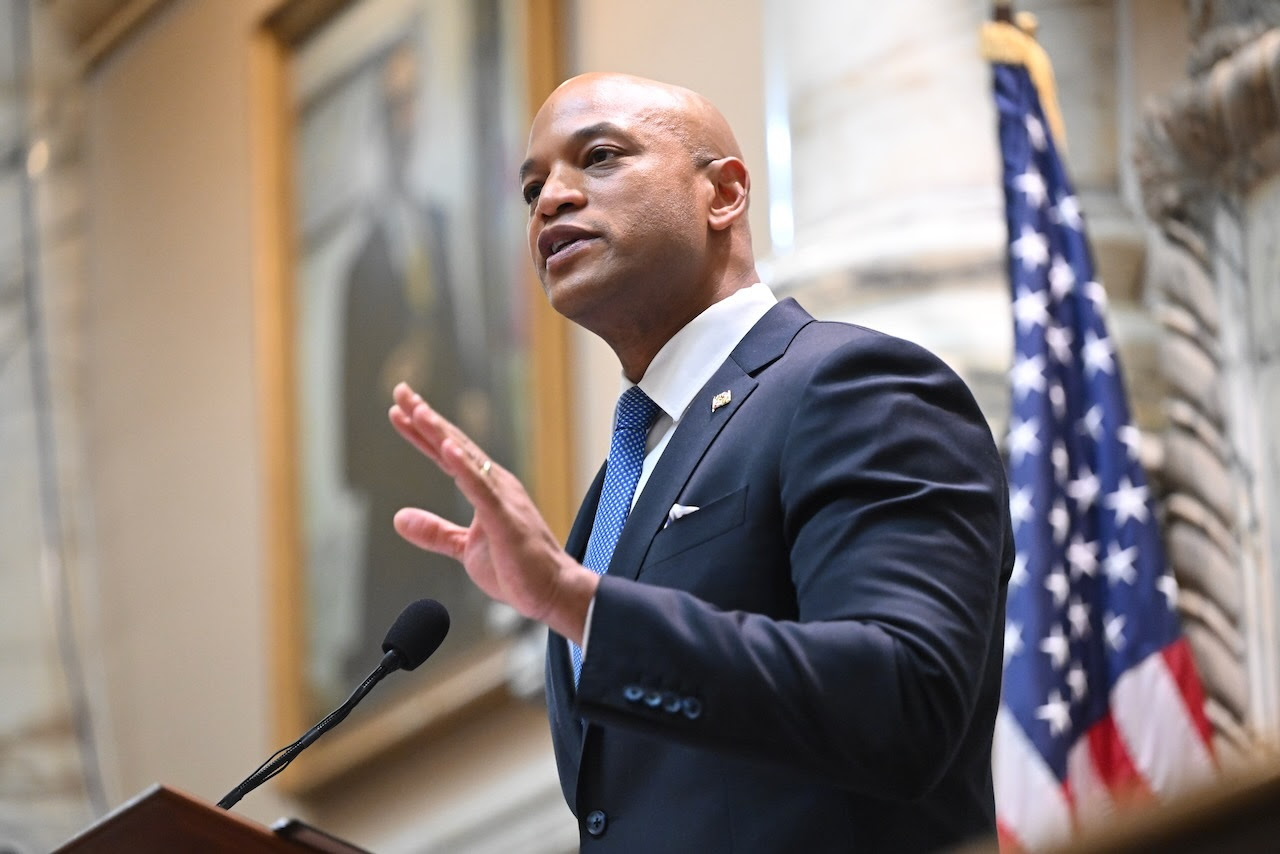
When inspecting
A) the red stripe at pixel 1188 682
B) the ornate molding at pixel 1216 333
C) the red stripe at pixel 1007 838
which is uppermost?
the ornate molding at pixel 1216 333

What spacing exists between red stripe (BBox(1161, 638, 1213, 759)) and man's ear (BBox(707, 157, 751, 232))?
6.65 ft

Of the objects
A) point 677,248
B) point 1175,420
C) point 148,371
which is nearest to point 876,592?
point 677,248

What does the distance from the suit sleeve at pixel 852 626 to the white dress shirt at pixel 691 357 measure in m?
0.38

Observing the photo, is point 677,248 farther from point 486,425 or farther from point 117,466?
point 117,466

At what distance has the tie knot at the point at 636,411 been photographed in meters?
2.74

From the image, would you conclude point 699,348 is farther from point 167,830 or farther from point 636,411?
point 167,830

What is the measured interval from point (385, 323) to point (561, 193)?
4428mm

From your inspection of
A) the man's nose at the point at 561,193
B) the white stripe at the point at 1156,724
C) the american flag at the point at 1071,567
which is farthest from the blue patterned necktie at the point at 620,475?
the white stripe at the point at 1156,724

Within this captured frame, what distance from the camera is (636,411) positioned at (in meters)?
2.76

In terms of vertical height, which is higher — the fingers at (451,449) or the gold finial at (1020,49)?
the gold finial at (1020,49)

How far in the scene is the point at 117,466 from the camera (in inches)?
348

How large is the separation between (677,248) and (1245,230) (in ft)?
8.24

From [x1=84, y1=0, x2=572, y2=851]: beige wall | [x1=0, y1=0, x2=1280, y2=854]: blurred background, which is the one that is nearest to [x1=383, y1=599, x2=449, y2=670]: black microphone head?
[x1=0, y1=0, x2=1280, y2=854]: blurred background

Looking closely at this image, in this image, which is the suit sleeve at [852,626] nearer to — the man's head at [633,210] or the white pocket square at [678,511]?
the white pocket square at [678,511]
